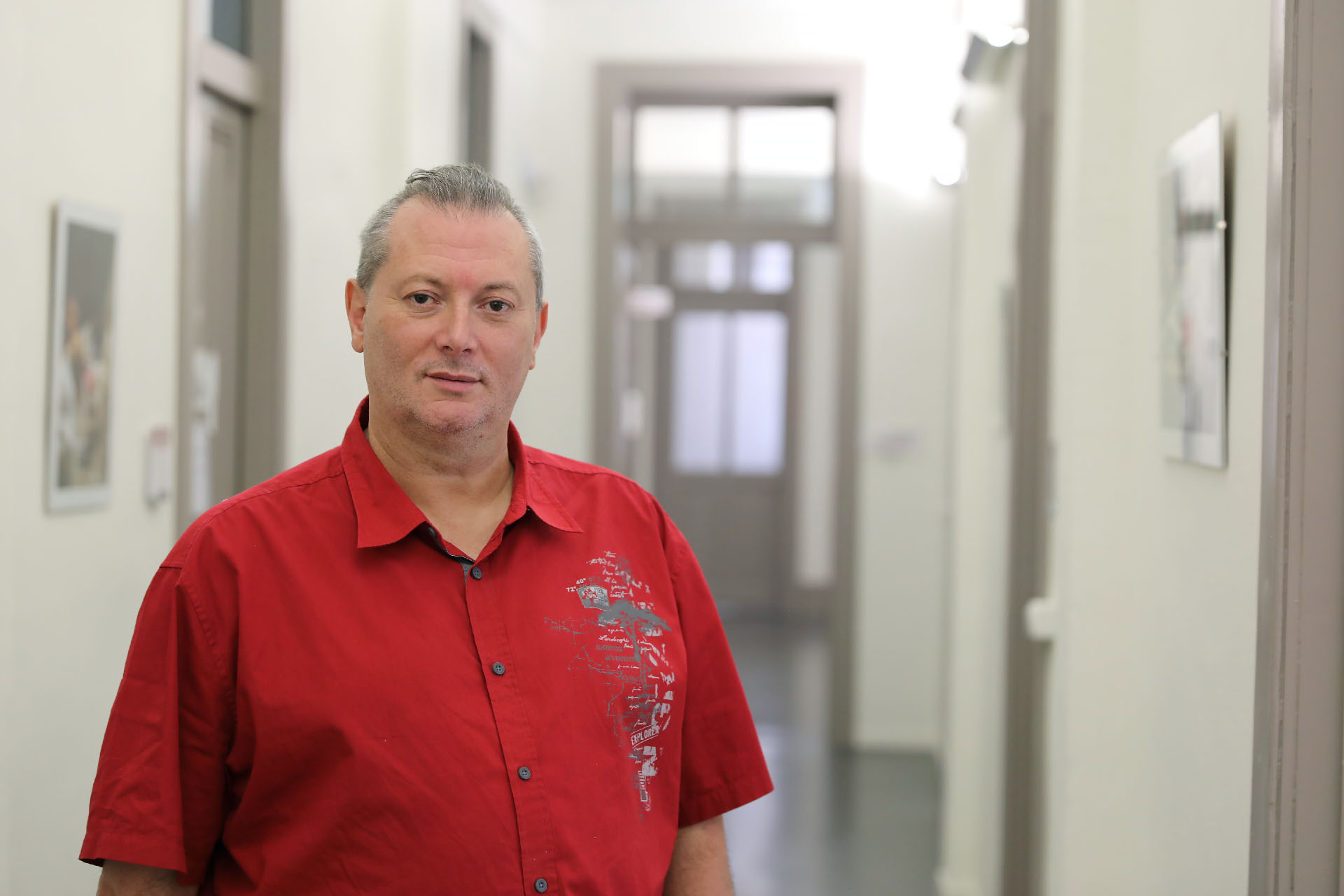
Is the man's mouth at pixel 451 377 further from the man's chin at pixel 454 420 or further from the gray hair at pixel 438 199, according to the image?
the gray hair at pixel 438 199

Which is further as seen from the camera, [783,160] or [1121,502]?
[783,160]

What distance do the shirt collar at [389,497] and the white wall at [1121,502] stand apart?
1.12 metres

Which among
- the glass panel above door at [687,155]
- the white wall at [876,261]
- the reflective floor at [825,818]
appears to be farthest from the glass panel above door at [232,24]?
the glass panel above door at [687,155]

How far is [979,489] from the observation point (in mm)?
4160

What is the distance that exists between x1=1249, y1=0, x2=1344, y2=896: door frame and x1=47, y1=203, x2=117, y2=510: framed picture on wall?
2.05 m

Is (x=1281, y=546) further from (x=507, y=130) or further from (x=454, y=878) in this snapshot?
(x=507, y=130)

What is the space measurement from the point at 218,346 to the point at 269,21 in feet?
3.03

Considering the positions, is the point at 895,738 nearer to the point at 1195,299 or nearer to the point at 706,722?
the point at 1195,299

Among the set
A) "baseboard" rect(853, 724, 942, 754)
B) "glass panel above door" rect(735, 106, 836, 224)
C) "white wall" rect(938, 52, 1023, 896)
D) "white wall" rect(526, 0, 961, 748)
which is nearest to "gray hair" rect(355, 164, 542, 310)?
"white wall" rect(938, 52, 1023, 896)

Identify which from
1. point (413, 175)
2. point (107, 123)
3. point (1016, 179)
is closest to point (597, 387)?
point (1016, 179)

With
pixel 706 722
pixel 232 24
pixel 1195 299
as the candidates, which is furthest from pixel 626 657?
pixel 232 24

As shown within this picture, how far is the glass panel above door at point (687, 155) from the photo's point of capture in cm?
681

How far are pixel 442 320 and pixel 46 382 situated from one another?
4.13ft

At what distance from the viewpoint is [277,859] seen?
131cm
